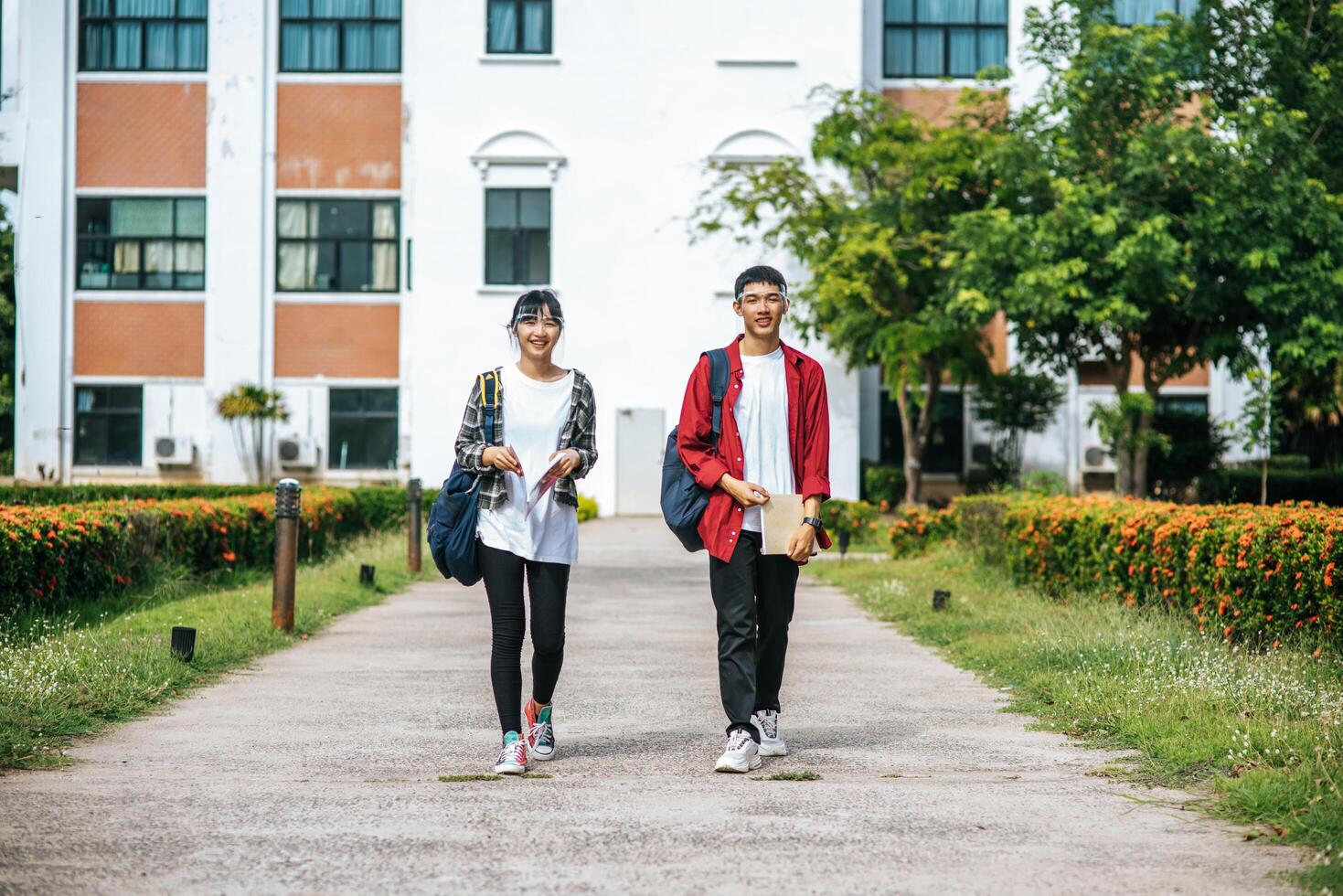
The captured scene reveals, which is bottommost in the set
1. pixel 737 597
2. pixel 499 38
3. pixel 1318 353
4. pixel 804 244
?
pixel 737 597

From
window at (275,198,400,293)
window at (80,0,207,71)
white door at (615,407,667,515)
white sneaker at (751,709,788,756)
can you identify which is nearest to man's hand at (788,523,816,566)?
white sneaker at (751,709,788,756)

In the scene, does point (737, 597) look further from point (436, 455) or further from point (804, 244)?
point (436, 455)

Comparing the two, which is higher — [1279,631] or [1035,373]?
[1035,373]

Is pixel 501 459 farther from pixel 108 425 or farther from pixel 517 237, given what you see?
pixel 108 425

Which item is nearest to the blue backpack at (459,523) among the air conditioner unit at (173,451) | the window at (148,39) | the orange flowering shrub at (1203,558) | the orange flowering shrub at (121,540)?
the orange flowering shrub at (121,540)

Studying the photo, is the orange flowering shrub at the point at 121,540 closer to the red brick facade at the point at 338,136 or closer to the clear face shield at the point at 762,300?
the clear face shield at the point at 762,300

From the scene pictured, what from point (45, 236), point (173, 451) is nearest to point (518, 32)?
point (45, 236)

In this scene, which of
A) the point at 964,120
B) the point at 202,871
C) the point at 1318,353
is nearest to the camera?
the point at 202,871

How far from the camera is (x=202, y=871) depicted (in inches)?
172

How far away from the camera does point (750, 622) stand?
20.1 ft

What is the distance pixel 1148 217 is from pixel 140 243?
20.9 m

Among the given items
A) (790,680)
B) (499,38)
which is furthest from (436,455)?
(790,680)

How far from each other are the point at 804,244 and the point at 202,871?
23.4 m

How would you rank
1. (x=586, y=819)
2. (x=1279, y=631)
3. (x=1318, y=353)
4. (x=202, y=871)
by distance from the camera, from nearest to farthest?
(x=202, y=871) → (x=586, y=819) → (x=1279, y=631) → (x=1318, y=353)
